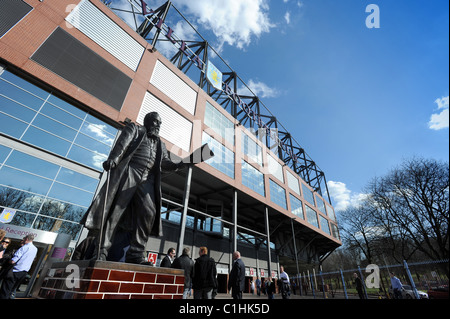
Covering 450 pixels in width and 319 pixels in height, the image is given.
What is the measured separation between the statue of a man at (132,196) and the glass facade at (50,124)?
8.23 metres

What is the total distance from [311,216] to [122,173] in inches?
1240

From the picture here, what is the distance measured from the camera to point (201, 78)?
61.4ft

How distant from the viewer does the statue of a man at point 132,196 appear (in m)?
2.41

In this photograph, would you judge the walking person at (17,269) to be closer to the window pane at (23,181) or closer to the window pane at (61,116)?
the window pane at (23,181)

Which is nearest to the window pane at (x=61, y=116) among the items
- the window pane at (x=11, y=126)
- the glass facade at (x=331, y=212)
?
the window pane at (x=11, y=126)

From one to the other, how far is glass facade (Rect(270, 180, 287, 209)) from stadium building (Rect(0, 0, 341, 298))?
0.68m

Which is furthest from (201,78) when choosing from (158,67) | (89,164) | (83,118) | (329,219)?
(329,219)

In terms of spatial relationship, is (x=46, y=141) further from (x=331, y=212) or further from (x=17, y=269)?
(x=331, y=212)

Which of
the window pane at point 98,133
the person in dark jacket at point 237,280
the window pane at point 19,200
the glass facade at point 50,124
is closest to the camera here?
the person in dark jacket at point 237,280

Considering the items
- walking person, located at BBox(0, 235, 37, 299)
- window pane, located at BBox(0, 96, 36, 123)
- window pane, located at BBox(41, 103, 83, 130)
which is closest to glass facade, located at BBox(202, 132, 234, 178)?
window pane, located at BBox(41, 103, 83, 130)

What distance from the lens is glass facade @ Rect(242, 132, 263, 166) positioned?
68.2 feet
